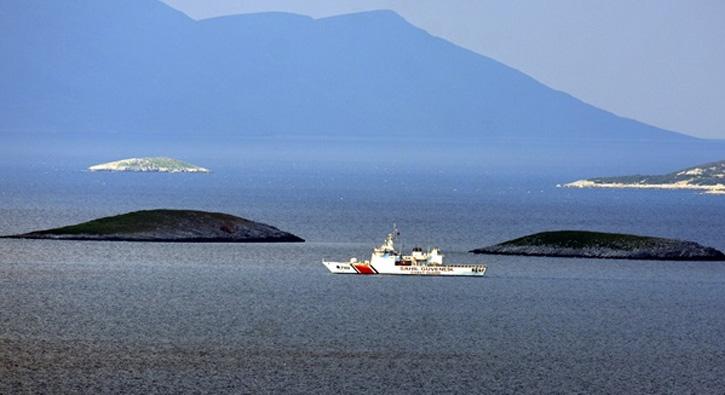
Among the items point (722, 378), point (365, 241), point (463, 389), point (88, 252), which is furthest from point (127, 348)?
point (365, 241)

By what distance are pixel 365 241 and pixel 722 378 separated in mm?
115529

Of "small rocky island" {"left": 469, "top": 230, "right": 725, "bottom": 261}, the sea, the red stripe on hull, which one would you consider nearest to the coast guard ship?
the red stripe on hull

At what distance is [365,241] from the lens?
198625 millimetres

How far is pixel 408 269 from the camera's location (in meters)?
152

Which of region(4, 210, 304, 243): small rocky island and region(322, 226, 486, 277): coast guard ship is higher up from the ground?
region(4, 210, 304, 243): small rocky island

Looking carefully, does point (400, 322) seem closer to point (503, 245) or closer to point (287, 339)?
point (287, 339)

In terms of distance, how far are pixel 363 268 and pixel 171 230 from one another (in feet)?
130

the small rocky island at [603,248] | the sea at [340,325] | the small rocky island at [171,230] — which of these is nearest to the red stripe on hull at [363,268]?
the sea at [340,325]

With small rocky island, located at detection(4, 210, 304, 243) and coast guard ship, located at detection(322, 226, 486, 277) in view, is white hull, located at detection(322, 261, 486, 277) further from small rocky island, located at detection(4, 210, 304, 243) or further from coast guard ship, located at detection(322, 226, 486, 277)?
small rocky island, located at detection(4, 210, 304, 243)

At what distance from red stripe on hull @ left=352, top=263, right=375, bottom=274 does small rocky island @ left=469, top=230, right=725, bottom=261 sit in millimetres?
29933

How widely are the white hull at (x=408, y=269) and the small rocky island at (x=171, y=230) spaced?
35.7 meters

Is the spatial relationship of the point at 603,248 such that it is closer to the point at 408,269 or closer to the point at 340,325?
the point at 408,269

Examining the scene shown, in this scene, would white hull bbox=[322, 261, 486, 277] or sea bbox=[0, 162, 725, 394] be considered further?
white hull bbox=[322, 261, 486, 277]

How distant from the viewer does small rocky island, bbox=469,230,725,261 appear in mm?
176000
